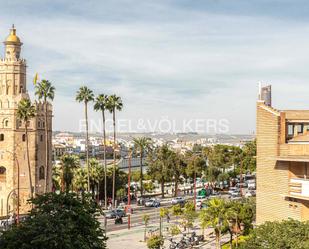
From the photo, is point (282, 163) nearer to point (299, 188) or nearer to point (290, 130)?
point (299, 188)

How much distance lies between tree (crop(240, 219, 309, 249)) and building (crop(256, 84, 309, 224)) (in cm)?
219

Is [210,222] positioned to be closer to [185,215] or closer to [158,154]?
[185,215]

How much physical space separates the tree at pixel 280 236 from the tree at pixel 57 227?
6.82 meters

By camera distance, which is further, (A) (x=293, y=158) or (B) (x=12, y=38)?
(B) (x=12, y=38)

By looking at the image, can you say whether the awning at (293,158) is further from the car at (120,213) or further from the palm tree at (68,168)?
the palm tree at (68,168)

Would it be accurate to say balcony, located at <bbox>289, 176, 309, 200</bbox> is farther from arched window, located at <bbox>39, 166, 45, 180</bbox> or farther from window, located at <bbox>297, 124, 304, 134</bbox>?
arched window, located at <bbox>39, 166, 45, 180</bbox>

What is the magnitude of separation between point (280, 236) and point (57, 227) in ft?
30.7

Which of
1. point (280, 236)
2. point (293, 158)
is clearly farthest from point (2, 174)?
point (280, 236)

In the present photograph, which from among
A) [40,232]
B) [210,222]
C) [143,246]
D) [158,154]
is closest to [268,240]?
[40,232]

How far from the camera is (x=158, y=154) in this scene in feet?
261

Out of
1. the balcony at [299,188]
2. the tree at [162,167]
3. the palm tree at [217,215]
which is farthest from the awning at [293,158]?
the tree at [162,167]

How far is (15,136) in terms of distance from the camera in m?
63.3

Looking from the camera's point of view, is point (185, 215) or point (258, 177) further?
point (185, 215)

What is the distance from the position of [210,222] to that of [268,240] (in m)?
12.2
